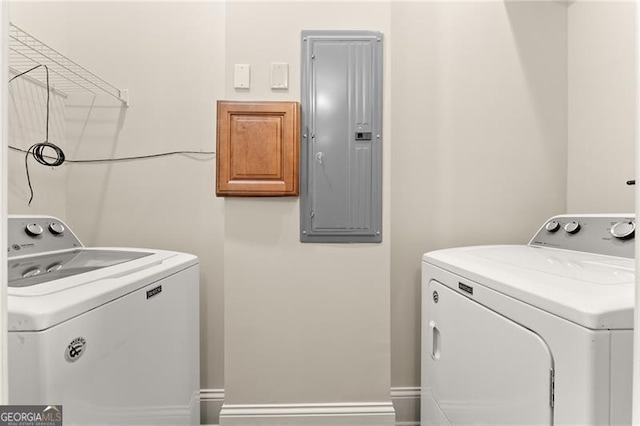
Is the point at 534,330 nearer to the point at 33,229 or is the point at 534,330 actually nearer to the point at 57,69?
the point at 33,229

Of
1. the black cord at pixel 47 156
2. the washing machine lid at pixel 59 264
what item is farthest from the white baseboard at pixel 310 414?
the black cord at pixel 47 156

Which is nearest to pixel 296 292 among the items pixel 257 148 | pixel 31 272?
pixel 257 148

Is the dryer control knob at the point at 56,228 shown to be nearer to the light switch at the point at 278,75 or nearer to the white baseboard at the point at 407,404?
the light switch at the point at 278,75

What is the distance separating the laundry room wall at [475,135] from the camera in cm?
161

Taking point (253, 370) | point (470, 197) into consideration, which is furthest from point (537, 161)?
point (253, 370)

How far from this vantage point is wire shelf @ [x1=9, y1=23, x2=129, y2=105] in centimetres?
133

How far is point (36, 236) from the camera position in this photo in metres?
1.20

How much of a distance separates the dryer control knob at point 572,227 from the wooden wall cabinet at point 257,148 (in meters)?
1.17

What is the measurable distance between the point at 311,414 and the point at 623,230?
1.44 meters

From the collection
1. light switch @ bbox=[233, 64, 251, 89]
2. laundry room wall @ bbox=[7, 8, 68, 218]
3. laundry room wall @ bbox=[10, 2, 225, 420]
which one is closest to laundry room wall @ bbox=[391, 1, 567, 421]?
light switch @ bbox=[233, 64, 251, 89]

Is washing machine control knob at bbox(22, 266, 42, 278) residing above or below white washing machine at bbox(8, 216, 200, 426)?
above

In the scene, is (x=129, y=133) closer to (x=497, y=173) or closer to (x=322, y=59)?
(x=322, y=59)

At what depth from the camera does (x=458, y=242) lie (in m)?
1.62

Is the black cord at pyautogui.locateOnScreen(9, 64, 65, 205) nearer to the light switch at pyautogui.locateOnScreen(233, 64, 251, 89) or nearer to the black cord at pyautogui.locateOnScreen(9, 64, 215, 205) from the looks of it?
the black cord at pyautogui.locateOnScreen(9, 64, 215, 205)
